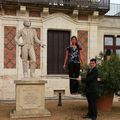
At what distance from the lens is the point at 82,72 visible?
46.0 ft

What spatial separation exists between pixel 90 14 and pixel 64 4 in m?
1.58

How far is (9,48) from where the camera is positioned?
18.4 meters

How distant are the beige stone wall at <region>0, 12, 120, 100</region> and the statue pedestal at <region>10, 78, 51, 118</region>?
5578 millimetres

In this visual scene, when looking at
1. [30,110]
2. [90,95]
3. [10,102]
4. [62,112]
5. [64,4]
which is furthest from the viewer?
[64,4]

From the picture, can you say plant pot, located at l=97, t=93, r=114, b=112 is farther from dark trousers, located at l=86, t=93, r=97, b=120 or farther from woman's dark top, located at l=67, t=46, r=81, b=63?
woman's dark top, located at l=67, t=46, r=81, b=63

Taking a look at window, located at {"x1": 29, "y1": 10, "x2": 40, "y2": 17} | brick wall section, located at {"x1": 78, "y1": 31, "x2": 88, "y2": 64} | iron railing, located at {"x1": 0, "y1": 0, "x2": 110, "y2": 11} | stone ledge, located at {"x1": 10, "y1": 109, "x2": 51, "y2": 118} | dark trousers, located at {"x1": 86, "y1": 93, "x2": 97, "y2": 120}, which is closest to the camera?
dark trousers, located at {"x1": 86, "y1": 93, "x2": 97, "y2": 120}

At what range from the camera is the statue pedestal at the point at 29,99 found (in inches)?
499

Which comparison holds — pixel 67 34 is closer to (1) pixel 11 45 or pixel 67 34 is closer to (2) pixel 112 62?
(1) pixel 11 45

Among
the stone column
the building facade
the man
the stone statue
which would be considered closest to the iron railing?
the building facade

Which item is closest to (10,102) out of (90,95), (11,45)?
(11,45)

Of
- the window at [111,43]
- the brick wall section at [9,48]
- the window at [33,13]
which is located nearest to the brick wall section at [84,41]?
the window at [111,43]

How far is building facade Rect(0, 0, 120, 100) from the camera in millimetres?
18250

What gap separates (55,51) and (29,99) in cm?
692

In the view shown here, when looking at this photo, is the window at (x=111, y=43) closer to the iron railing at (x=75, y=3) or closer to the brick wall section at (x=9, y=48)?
the iron railing at (x=75, y=3)
